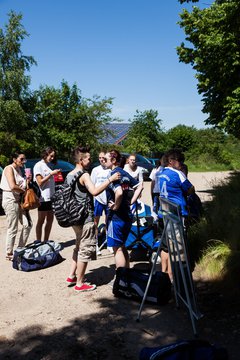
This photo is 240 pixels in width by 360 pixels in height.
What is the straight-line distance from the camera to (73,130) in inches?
941

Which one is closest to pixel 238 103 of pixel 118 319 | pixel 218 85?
pixel 218 85

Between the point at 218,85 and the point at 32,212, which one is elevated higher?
the point at 218,85

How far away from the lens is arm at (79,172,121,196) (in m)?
4.89

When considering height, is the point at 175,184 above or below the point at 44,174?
below

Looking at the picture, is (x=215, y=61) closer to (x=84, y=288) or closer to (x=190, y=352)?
(x=84, y=288)

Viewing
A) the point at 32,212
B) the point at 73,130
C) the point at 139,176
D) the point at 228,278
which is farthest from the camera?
the point at 73,130

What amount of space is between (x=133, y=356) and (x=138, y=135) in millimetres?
32625

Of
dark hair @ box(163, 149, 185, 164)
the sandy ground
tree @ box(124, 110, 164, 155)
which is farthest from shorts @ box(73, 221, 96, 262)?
tree @ box(124, 110, 164, 155)

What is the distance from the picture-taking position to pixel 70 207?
5227 mm

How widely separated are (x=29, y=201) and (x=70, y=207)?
172cm

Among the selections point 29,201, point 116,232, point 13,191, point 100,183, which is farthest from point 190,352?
point 100,183

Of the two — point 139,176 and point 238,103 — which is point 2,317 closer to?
point 139,176

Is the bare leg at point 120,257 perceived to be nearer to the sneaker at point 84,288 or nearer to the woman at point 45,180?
the sneaker at point 84,288

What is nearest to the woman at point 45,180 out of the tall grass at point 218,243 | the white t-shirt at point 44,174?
the white t-shirt at point 44,174
